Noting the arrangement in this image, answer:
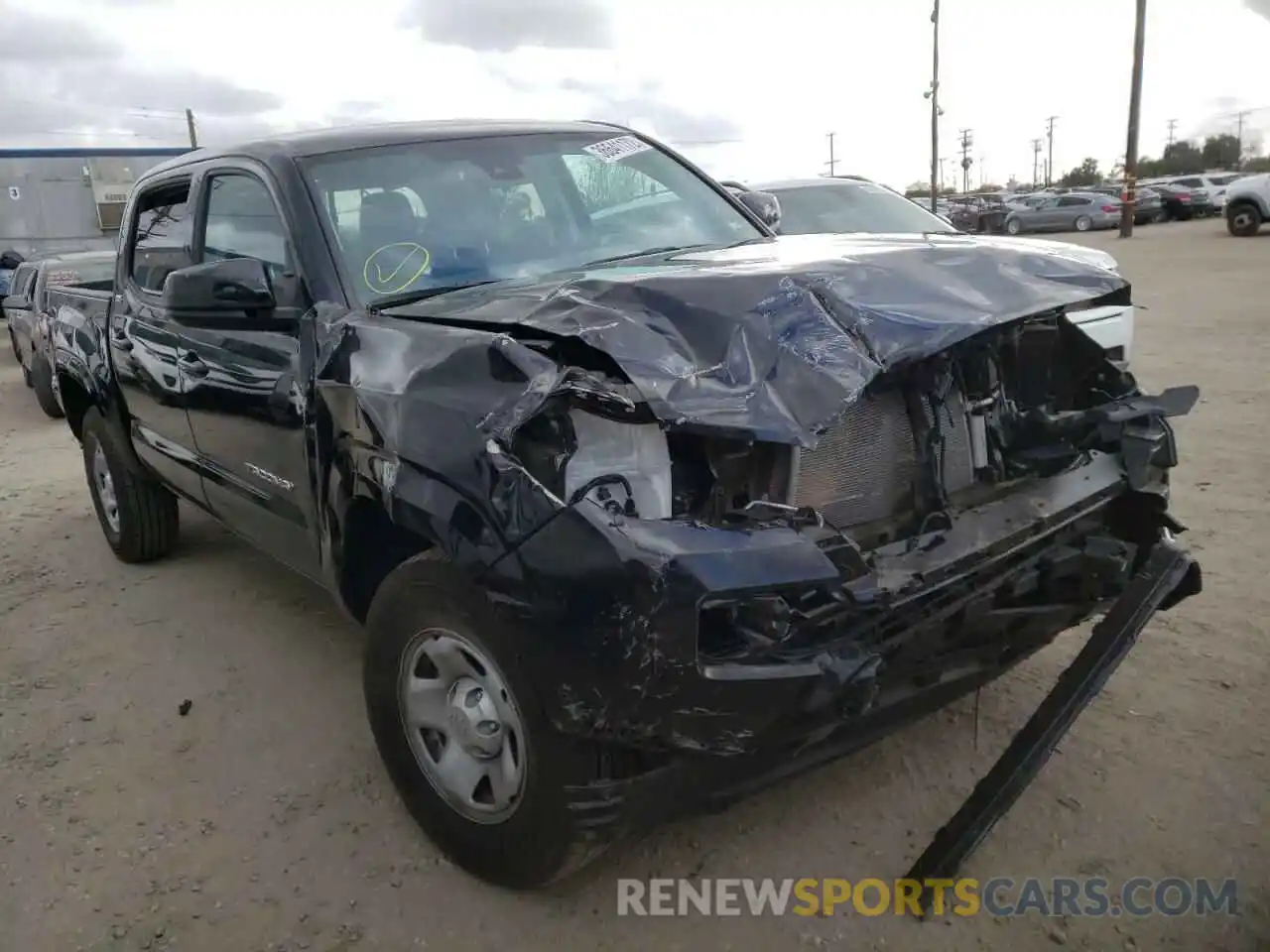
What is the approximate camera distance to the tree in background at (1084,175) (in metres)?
75.1

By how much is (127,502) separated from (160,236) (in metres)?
1.47

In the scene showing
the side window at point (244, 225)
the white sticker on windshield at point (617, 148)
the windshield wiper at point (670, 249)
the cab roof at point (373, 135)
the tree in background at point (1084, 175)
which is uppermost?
the cab roof at point (373, 135)

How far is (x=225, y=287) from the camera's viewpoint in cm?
310

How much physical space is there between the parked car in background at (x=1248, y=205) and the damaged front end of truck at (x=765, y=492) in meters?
23.9

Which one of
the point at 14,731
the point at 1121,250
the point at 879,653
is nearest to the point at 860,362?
the point at 879,653

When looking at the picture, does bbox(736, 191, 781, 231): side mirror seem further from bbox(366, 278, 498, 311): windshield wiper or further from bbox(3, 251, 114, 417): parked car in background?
bbox(3, 251, 114, 417): parked car in background

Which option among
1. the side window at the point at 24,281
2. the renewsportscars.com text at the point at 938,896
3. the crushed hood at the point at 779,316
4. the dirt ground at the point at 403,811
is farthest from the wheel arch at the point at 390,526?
the side window at the point at 24,281

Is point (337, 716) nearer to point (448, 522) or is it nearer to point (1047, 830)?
point (448, 522)

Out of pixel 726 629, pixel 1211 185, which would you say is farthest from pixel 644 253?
pixel 1211 185

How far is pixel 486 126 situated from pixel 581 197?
457 mm

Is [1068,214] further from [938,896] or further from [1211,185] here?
[938,896]

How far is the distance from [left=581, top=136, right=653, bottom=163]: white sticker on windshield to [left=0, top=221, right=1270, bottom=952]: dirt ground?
85.3 inches

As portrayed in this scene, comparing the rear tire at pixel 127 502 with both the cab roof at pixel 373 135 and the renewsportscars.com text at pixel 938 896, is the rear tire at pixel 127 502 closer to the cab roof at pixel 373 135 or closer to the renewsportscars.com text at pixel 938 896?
the cab roof at pixel 373 135

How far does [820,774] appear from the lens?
3119mm
